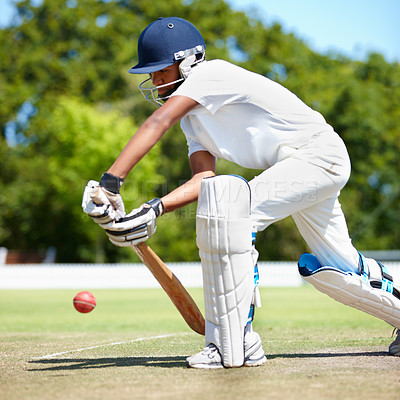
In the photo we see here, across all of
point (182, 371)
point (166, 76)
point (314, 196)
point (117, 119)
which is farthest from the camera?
point (117, 119)

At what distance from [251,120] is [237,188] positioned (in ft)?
1.60

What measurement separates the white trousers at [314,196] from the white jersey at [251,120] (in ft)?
0.34

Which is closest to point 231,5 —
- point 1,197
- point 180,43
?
point 1,197

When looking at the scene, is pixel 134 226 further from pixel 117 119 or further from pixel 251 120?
pixel 117 119

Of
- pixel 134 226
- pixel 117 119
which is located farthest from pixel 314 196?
pixel 117 119

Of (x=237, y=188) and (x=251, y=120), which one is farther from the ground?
(x=251, y=120)

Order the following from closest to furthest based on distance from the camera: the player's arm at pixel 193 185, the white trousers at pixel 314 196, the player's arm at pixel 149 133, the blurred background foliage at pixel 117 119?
the player's arm at pixel 149 133 → the white trousers at pixel 314 196 → the player's arm at pixel 193 185 → the blurred background foliage at pixel 117 119

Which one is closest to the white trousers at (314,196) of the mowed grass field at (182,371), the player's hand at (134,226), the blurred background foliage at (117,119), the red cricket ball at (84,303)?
the player's hand at (134,226)

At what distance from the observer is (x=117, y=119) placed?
33531mm

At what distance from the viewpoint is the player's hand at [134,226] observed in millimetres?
3510

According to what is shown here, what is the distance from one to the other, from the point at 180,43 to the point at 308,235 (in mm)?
1419

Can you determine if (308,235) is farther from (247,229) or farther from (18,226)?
(18,226)

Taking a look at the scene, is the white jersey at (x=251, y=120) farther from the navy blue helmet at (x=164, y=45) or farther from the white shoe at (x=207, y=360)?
the white shoe at (x=207, y=360)

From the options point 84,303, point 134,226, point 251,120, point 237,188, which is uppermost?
point 251,120
